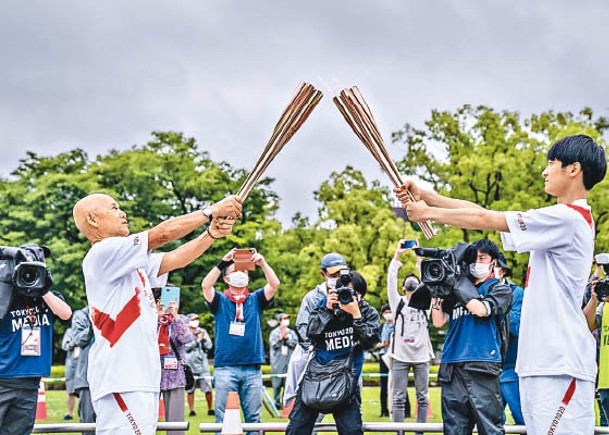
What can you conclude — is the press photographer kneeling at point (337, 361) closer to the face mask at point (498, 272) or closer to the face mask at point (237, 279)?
the face mask at point (498, 272)

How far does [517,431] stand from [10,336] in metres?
4.11

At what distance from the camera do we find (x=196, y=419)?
1477 centimetres

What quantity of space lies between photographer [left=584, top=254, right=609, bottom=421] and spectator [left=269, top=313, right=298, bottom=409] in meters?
9.69

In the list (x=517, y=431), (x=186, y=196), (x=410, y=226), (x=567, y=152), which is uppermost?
(x=186, y=196)

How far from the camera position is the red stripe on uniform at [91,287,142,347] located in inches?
185

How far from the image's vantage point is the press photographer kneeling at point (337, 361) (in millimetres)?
6387

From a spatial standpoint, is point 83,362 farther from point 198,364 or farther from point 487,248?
point 487,248

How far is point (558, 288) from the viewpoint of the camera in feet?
13.9

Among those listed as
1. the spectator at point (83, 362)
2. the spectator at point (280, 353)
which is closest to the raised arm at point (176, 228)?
the spectator at point (83, 362)

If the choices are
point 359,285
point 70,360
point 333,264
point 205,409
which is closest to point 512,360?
point 359,285

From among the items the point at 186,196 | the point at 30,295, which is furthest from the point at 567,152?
the point at 186,196

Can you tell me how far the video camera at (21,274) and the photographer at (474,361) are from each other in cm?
329

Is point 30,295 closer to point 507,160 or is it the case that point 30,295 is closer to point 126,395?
point 126,395

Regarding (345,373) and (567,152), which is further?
(345,373)
